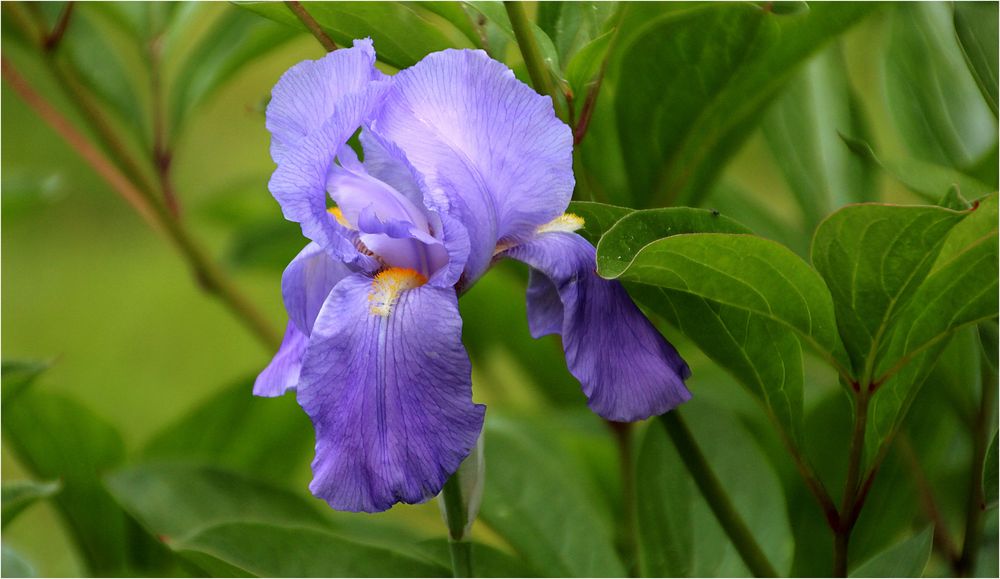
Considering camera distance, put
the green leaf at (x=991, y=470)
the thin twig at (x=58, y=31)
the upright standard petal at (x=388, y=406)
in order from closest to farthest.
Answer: the upright standard petal at (x=388, y=406), the green leaf at (x=991, y=470), the thin twig at (x=58, y=31)

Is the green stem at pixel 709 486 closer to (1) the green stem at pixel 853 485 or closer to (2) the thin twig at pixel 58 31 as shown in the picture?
(1) the green stem at pixel 853 485

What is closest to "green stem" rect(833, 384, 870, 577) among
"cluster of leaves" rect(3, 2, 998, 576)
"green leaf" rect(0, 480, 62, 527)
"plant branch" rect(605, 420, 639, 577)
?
"cluster of leaves" rect(3, 2, 998, 576)

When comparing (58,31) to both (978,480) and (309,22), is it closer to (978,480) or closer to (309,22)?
(309,22)

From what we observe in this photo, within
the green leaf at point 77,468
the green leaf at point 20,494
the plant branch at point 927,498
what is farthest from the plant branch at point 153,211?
the plant branch at point 927,498

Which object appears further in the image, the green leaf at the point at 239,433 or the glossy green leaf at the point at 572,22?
the green leaf at the point at 239,433

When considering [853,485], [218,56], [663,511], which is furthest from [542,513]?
[218,56]

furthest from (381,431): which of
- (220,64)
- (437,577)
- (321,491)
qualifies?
(220,64)

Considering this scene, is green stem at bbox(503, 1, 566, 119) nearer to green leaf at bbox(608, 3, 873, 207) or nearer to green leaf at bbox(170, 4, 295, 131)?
green leaf at bbox(608, 3, 873, 207)
